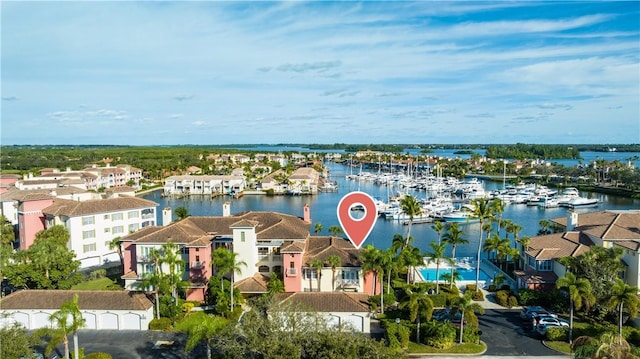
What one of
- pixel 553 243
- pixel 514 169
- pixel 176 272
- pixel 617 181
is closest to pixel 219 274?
pixel 176 272

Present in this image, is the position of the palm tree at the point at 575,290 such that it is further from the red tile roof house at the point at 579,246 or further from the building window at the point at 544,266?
the building window at the point at 544,266

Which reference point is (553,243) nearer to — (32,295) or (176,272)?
(176,272)

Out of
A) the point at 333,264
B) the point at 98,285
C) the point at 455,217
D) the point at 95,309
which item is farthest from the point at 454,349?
the point at 455,217

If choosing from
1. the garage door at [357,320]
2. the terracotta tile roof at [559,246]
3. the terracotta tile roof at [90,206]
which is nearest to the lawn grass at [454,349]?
the garage door at [357,320]

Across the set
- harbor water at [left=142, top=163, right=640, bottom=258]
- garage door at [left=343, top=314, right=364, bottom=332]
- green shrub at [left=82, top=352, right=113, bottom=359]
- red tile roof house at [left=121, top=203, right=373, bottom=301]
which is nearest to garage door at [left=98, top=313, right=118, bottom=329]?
green shrub at [left=82, top=352, right=113, bottom=359]

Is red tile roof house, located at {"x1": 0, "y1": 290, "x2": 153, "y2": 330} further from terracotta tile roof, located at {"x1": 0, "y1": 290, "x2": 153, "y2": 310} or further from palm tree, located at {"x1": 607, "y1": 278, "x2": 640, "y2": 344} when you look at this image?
palm tree, located at {"x1": 607, "y1": 278, "x2": 640, "y2": 344}
